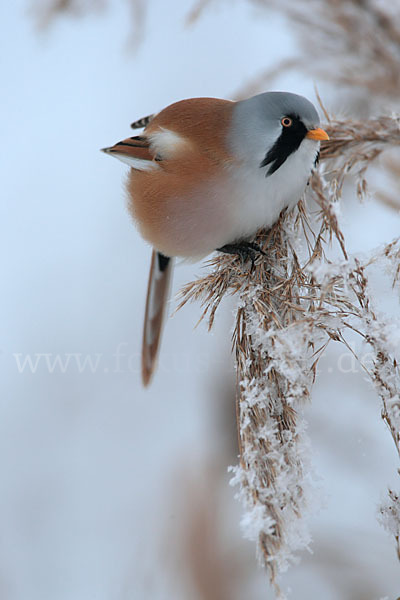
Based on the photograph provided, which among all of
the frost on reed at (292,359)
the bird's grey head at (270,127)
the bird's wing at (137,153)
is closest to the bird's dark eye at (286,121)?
the bird's grey head at (270,127)

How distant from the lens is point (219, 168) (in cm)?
88

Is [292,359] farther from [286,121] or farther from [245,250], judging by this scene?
[286,121]

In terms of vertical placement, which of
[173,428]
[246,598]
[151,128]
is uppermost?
[151,128]

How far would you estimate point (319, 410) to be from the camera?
1533mm

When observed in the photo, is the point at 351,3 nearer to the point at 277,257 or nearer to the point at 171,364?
the point at 277,257

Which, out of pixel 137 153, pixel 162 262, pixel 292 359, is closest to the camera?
pixel 292 359

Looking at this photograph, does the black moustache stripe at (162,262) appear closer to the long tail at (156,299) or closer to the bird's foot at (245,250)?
the long tail at (156,299)

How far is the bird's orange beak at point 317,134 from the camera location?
2.54 ft

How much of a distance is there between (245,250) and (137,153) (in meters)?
0.33

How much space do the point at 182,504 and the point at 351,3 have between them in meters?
1.31

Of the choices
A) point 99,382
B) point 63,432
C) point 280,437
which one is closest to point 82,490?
point 63,432

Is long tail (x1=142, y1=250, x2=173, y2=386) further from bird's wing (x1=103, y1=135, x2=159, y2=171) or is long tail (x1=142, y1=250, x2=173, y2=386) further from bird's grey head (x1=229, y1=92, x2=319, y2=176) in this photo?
bird's grey head (x1=229, y1=92, x2=319, y2=176)

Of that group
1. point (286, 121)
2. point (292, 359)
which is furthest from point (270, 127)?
point (292, 359)

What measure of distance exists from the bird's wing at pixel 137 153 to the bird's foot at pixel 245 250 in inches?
9.2
